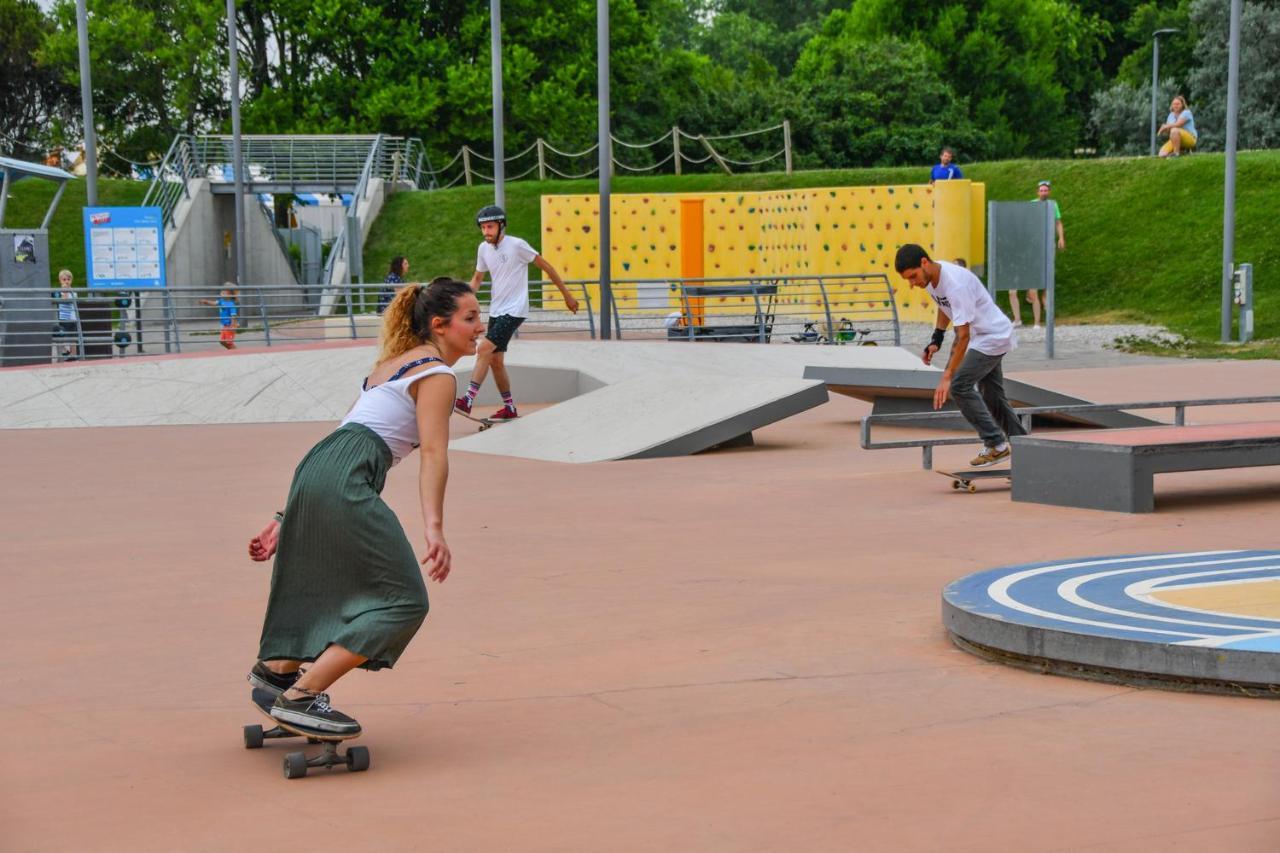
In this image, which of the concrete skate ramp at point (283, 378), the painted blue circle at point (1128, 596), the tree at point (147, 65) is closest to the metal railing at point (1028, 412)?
the painted blue circle at point (1128, 596)

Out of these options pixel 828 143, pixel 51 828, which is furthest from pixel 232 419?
pixel 828 143

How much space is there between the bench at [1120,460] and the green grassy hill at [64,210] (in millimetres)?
36256

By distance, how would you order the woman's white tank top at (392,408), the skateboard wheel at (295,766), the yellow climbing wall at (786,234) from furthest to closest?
1. the yellow climbing wall at (786,234)
2. the woman's white tank top at (392,408)
3. the skateboard wheel at (295,766)

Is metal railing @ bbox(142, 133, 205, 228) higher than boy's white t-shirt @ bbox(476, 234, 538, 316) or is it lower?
higher

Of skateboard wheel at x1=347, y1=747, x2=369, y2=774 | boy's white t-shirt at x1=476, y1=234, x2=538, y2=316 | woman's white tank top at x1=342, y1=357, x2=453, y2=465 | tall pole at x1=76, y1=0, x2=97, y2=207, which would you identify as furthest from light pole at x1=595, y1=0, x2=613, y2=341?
skateboard wheel at x1=347, y1=747, x2=369, y2=774

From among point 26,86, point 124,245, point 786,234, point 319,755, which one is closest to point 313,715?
point 319,755

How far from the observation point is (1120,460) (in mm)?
9805

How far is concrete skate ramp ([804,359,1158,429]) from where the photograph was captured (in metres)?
13.3

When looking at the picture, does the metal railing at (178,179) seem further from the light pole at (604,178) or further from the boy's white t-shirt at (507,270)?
the boy's white t-shirt at (507,270)

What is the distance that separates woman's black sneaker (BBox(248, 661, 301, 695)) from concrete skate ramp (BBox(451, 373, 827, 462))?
27.7ft

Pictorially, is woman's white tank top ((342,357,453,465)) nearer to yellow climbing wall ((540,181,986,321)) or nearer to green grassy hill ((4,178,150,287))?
yellow climbing wall ((540,181,986,321))

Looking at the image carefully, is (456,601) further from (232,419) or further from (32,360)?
(32,360)

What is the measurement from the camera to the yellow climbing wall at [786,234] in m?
30.4

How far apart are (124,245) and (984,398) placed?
1743 centimetres
